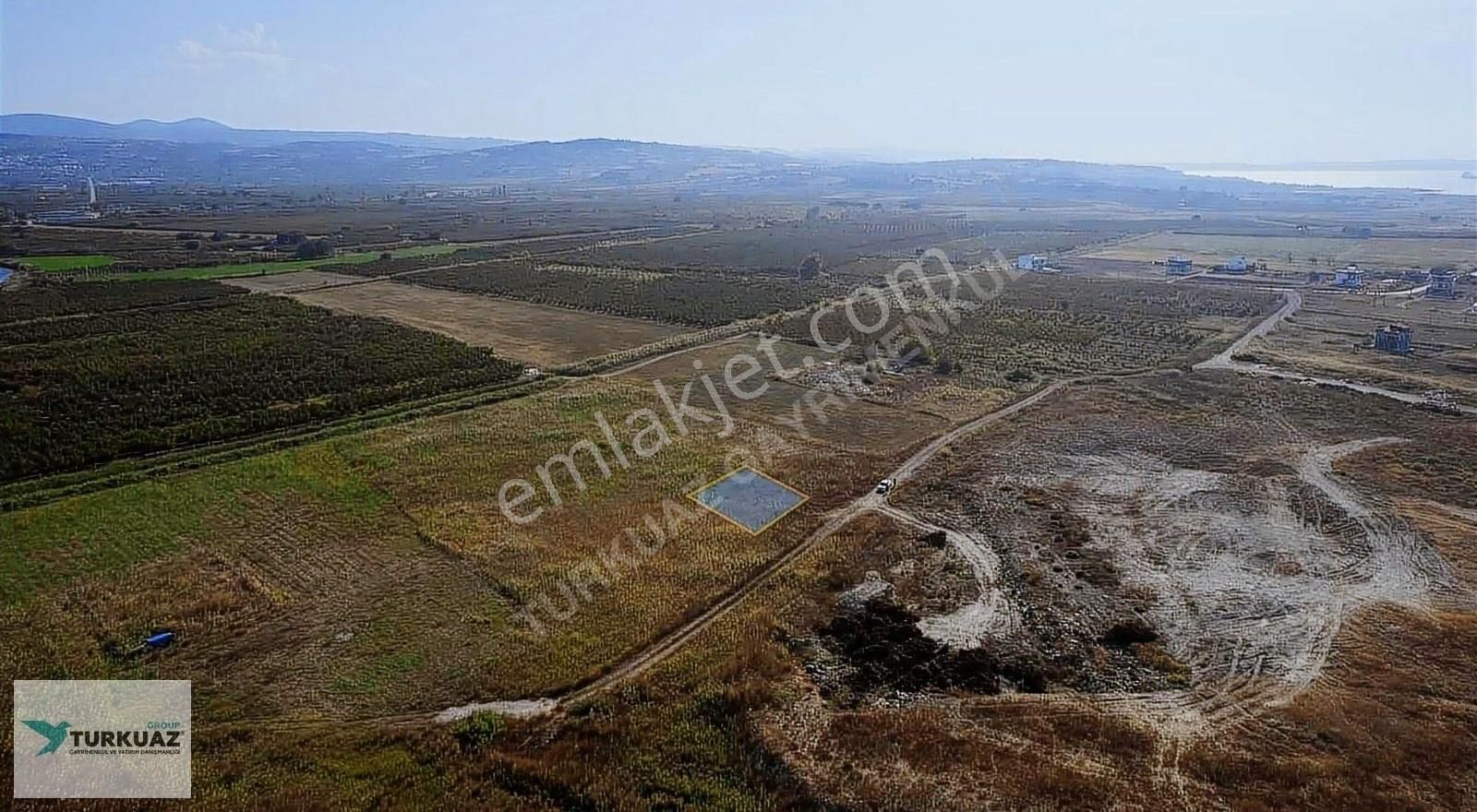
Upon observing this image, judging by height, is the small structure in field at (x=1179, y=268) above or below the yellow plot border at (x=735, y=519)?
above

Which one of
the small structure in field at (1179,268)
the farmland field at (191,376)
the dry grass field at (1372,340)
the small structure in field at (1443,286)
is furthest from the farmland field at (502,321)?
the small structure in field at (1443,286)

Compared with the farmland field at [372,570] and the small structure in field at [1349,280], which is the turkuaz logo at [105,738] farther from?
the small structure in field at [1349,280]

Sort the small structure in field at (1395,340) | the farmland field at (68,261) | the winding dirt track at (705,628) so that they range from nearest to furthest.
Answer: the winding dirt track at (705,628) < the small structure in field at (1395,340) < the farmland field at (68,261)

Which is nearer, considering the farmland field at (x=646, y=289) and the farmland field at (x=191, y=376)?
the farmland field at (x=191, y=376)

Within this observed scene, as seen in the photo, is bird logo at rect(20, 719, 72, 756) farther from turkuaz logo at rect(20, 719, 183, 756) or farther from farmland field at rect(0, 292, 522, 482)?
farmland field at rect(0, 292, 522, 482)

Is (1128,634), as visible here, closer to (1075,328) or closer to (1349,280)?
(1075,328)

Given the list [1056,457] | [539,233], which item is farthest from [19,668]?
[539,233]

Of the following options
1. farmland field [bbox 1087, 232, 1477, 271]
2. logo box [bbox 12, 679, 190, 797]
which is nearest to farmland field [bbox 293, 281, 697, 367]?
logo box [bbox 12, 679, 190, 797]
